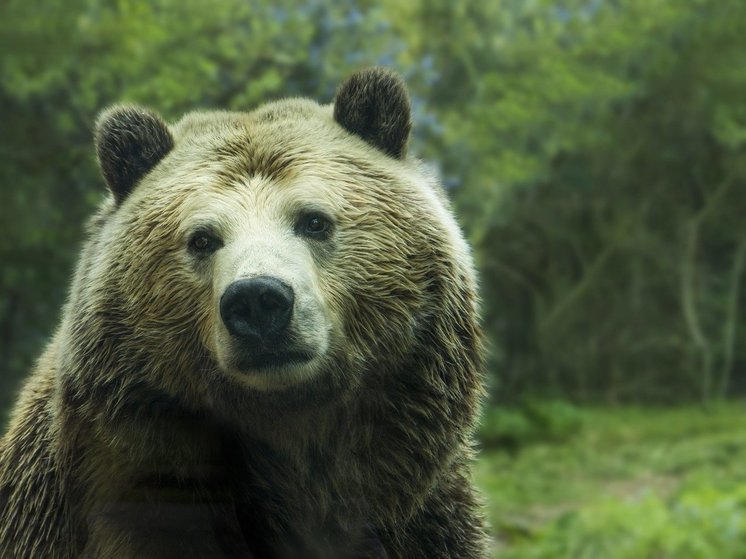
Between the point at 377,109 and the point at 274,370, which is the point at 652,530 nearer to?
the point at 377,109

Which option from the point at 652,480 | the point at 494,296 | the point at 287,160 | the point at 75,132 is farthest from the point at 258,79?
the point at 652,480

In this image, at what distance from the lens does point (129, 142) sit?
252cm

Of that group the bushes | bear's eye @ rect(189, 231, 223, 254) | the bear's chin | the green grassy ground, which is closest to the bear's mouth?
the bear's chin

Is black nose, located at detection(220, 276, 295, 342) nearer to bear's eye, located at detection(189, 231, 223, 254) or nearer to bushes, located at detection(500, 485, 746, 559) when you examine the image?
bear's eye, located at detection(189, 231, 223, 254)

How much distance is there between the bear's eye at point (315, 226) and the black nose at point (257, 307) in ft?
1.11

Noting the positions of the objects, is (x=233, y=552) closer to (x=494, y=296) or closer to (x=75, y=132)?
(x=75, y=132)

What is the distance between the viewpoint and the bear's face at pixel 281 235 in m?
2.13

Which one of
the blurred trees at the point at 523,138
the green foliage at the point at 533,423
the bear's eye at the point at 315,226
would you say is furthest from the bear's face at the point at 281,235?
the green foliage at the point at 533,423

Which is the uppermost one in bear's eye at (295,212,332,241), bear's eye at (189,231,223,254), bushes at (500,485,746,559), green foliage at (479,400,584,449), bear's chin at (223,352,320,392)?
bear's eye at (295,212,332,241)

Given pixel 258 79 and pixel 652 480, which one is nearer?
pixel 258 79

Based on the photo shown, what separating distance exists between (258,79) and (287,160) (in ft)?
6.09

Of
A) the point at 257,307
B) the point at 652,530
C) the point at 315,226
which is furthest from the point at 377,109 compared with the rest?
the point at 652,530

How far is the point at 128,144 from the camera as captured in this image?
2521 mm

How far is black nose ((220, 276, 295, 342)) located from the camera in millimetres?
A: 1971
